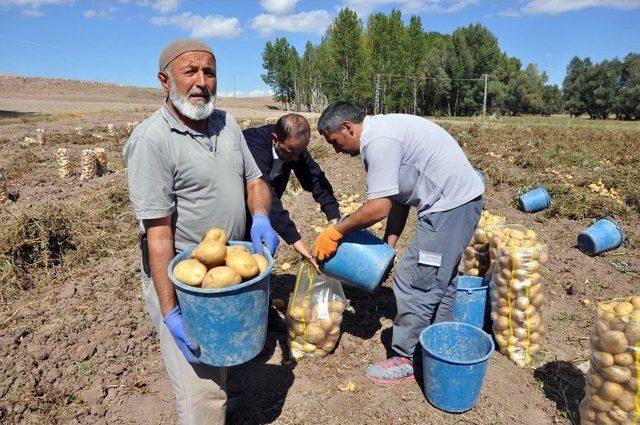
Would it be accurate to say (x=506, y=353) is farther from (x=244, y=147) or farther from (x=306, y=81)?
(x=306, y=81)

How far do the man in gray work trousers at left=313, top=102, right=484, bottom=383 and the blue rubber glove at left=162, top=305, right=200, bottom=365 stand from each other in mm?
1245

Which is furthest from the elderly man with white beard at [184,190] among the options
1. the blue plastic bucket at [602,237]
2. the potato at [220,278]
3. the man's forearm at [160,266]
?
the blue plastic bucket at [602,237]

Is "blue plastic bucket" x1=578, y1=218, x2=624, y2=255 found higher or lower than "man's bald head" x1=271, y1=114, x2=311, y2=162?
lower

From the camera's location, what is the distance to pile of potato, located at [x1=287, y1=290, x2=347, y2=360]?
323cm

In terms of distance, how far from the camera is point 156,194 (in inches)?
Answer: 78.1

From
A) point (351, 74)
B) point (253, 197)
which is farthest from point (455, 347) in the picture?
point (351, 74)

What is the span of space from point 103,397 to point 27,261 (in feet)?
8.99

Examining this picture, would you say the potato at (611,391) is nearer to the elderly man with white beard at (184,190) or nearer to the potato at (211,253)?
the elderly man with white beard at (184,190)

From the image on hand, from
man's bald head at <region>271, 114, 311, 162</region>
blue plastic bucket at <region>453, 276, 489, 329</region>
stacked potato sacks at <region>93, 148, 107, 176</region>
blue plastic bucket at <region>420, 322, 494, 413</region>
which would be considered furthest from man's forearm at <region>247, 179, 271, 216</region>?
stacked potato sacks at <region>93, 148, 107, 176</region>

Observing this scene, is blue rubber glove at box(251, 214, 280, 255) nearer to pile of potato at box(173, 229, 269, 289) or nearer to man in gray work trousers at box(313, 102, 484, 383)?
pile of potato at box(173, 229, 269, 289)

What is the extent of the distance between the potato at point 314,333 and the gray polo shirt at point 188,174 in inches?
42.7

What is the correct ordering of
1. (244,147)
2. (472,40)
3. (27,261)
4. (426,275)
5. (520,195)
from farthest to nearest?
(472,40) < (520,195) < (27,261) < (426,275) < (244,147)

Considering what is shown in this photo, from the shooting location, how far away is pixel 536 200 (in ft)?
21.9

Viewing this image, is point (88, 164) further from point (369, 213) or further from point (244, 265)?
point (244, 265)
